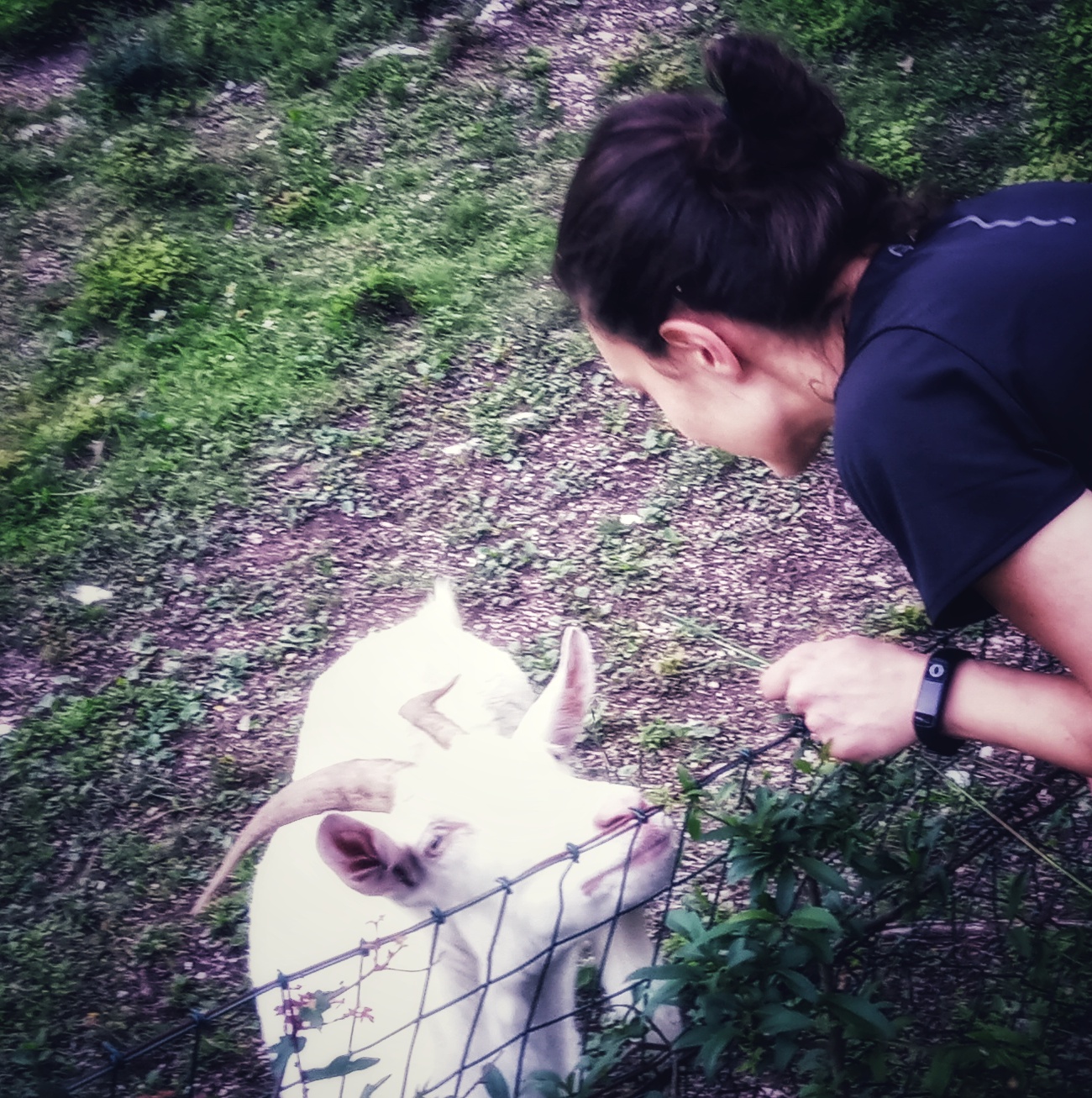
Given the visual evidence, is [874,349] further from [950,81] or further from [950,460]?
[950,81]

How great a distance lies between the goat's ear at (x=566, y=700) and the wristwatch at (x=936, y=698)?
80 centimetres

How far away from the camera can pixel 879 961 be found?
2320 millimetres

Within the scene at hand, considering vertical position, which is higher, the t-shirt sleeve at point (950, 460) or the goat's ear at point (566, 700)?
the t-shirt sleeve at point (950, 460)

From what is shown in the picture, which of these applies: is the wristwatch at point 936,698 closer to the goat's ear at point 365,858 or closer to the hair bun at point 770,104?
the hair bun at point 770,104

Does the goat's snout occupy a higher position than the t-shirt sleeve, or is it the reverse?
the t-shirt sleeve

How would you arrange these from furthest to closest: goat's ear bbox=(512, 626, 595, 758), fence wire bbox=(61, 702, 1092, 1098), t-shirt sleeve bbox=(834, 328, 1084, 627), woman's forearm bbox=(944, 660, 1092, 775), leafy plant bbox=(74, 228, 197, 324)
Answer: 1. leafy plant bbox=(74, 228, 197, 324)
2. goat's ear bbox=(512, 626, 595, 758)
3. fence wire bbox=(61, 702, 1092, 1098)
4. woman's forearm bbox=(944, 660, 1092, 775)
5. t-shirt sleeve bbox=(834, 328, 1084, 627)

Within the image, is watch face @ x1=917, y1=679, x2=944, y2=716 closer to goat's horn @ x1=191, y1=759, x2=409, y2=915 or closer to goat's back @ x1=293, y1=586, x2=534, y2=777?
goat's horn @ x1=191, y1=759, x2=409, y2=915

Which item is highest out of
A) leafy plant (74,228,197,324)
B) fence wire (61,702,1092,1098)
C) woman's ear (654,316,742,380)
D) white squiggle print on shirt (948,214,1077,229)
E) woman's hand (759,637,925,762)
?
white squiggle print on shirt (948,214,1077,229)

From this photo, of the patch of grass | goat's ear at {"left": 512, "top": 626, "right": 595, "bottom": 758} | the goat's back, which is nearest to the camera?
goat's ear at {"left": 512, "top": 626, "right": 595, "bottom": 758}

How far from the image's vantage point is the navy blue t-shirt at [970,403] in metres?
1.23

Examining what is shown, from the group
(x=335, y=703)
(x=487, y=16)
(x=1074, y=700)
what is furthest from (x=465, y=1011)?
(x=487, y=16)

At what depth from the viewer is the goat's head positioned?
1.90 m

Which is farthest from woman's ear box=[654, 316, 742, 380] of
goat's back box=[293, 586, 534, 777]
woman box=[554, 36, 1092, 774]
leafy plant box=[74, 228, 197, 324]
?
leafy plant box=[74, 228, 197, 324]

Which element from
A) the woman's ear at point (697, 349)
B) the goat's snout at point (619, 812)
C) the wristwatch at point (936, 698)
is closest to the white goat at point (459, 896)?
the goat's snout at point (619, 812)
